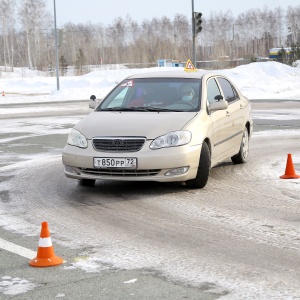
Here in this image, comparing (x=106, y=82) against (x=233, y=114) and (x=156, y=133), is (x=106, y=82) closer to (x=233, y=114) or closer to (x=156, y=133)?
(x=233, y=114)

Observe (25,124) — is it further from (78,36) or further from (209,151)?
(78,36)

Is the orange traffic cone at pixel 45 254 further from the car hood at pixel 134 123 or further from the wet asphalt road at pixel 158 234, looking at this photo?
the car hood at pixel 134 123

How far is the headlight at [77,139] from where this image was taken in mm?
9359

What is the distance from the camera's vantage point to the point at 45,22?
107500 mm

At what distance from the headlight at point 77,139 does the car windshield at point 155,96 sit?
35.9 inches

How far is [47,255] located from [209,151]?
14.1ft

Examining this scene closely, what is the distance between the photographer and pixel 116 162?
9.01 meters

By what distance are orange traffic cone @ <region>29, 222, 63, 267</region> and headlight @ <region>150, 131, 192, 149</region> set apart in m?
3.31

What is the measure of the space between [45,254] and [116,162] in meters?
3.18

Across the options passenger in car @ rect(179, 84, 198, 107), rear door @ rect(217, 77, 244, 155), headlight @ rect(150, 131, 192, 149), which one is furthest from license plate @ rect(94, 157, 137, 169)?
rear door @ rect(217, 77, 244, 155)

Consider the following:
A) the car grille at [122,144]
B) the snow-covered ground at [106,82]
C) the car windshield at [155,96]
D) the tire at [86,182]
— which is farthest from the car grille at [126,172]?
the snow-covered ground at [106,82]

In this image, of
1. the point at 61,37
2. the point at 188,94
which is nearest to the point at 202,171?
the point at 188,94

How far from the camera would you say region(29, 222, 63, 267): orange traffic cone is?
19.3 ft

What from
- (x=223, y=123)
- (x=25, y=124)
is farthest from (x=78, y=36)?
(x=223, y=123)
